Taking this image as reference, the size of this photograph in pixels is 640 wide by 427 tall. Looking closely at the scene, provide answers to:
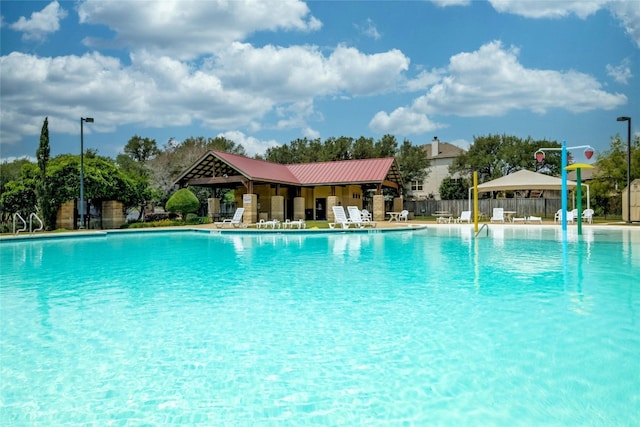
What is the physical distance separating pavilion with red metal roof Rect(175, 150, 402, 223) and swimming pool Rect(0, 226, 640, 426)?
1746 centimetres

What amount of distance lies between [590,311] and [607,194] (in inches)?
1073

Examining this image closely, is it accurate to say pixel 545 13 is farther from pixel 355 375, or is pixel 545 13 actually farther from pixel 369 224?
pixel 355 375

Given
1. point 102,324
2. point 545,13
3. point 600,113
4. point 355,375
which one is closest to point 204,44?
point 545,13

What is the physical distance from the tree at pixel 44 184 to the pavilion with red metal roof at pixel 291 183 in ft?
21.9

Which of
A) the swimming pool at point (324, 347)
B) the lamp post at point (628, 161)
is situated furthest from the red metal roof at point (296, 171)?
the swimming pool at point (324, 347)

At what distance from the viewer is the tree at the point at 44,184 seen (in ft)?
72.6

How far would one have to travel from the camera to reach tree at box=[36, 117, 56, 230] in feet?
Result: 72.6

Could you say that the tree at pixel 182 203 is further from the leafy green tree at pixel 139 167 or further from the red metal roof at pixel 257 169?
the red metal roof at pixel 257 169

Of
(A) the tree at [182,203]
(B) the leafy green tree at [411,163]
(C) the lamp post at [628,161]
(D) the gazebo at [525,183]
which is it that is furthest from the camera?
(B) the leafy green tree at [411,163]

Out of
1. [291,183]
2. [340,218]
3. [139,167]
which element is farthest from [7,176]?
[340,218]

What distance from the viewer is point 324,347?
14.5ft

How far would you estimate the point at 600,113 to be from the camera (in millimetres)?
38562

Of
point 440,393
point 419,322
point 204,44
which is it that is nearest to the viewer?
point 440,393

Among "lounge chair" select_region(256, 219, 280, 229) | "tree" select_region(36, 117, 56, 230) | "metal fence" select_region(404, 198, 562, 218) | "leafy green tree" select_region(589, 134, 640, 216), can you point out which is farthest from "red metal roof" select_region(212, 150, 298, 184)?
"leafy green tree" select_region(589, 134, 640, 216)
